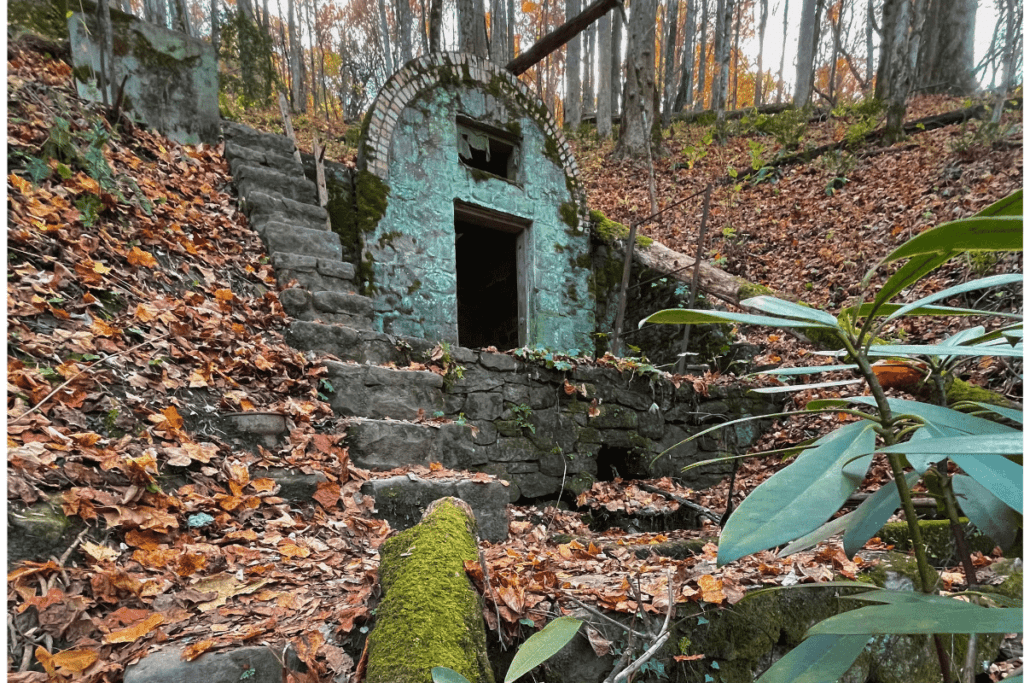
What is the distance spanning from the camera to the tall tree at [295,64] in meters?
16.0

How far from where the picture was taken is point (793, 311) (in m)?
0.63

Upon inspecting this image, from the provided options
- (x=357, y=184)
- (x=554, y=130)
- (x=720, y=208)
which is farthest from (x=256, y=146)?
(x=720, y=208)

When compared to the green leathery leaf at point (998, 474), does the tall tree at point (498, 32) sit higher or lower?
higher

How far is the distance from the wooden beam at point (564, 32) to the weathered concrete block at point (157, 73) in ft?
10.5

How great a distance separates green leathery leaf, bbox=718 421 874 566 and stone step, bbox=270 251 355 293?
139 inches

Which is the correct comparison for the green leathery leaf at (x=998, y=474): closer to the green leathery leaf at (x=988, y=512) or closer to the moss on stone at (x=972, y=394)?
the green leathery leaf at (x=988, y=512)

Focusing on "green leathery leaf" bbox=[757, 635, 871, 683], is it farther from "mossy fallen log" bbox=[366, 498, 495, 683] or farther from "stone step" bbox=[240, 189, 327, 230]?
"stone step" bbox=[240, 189, 327, 230]

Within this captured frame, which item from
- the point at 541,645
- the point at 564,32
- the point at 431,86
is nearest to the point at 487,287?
the point at 431,86

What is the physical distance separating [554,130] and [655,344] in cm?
282

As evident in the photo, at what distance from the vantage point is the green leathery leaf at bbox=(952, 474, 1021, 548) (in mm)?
654

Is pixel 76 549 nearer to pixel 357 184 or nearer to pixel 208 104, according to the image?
pixel 357 184

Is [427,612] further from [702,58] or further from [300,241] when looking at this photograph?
[702,58]

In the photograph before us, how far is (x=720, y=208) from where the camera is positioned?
8.30 meters

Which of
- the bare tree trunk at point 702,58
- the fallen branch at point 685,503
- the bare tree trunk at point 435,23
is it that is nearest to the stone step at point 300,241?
the fallen branch at point 685,503
